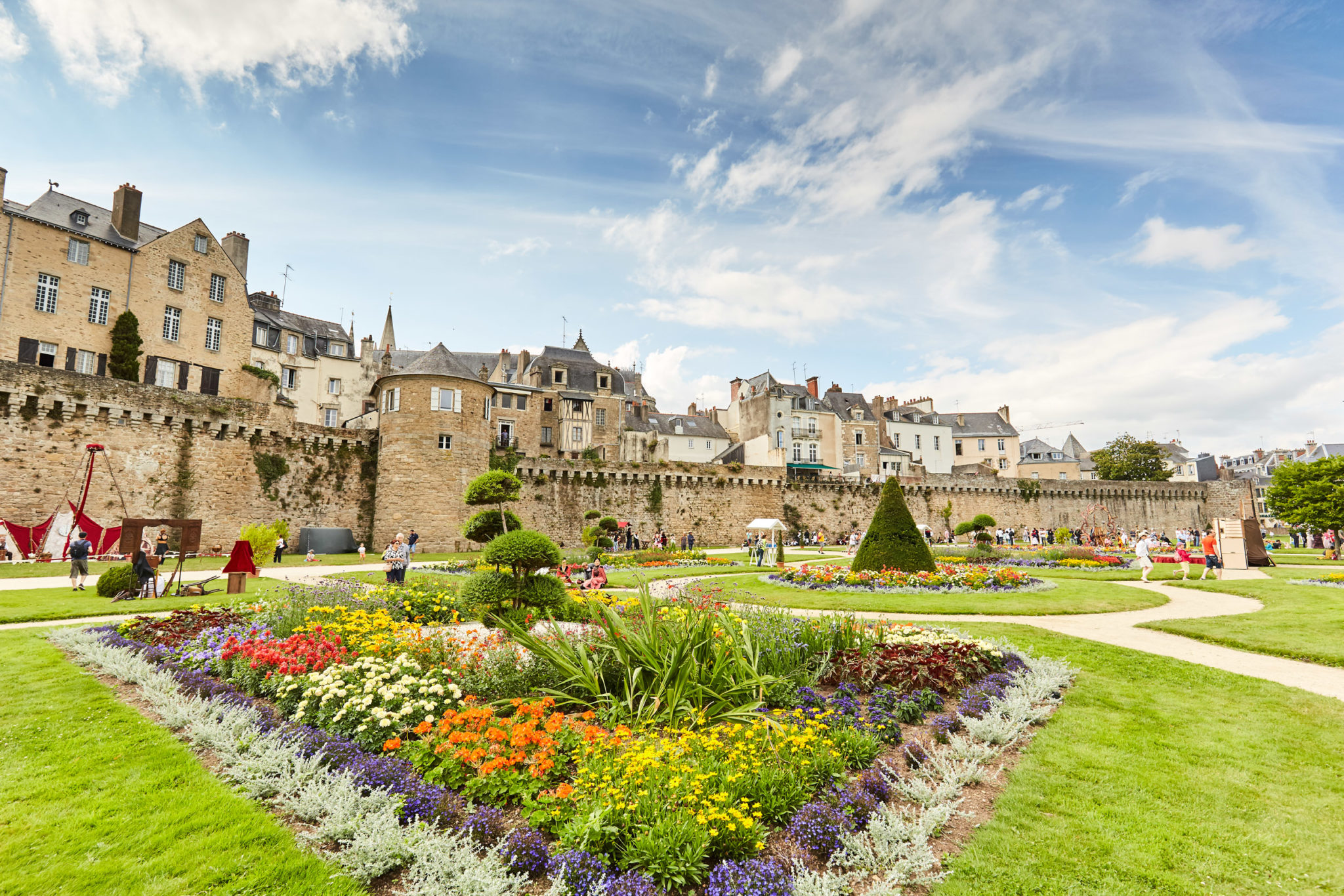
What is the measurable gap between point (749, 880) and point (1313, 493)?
41054 millimetres

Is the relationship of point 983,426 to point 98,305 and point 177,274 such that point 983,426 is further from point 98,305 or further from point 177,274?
point 98,305

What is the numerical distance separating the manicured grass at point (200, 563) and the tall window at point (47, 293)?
1485 cm

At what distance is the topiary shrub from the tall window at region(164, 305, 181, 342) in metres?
23.5

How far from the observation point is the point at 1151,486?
57844 millimetres

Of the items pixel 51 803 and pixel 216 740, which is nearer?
pixel 51 803

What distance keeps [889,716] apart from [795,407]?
174ft

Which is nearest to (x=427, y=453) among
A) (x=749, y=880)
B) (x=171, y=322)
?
(x=171, y=322)

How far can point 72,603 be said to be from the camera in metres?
13.1

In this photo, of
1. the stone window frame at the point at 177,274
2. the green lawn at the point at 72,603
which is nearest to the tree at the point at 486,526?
the green lawn at the point at 72,603

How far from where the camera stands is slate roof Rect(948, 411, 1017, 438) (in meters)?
69.9

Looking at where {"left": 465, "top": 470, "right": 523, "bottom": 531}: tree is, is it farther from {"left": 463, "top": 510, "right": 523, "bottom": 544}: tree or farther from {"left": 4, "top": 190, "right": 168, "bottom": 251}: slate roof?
{"left": 4, "top": 190, "right": 168, "bottom": 251}: slate roof

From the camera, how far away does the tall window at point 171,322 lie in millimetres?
31828

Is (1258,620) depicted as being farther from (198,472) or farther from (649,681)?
(198,472)

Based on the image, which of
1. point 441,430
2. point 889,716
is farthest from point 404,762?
point 441,430
